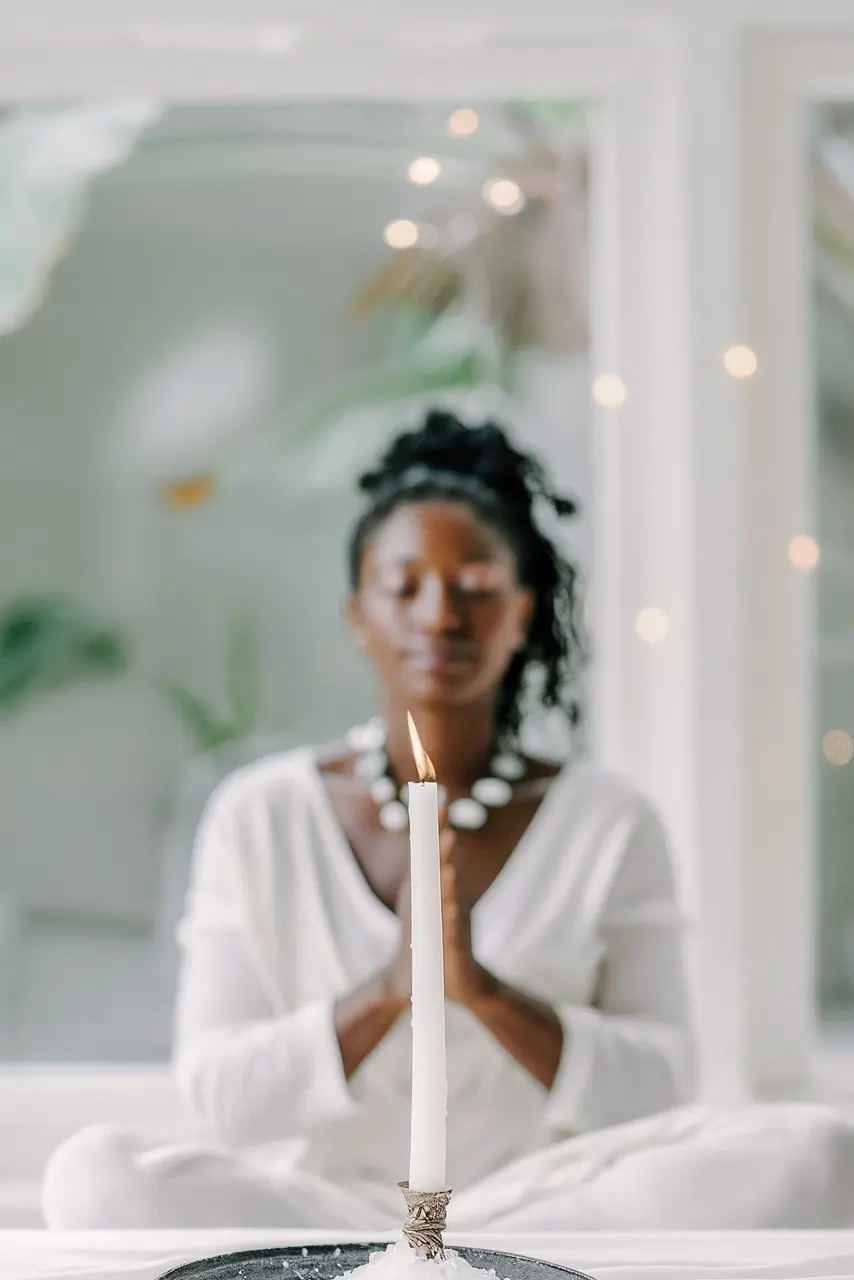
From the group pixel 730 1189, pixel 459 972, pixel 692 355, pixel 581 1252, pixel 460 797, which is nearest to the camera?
pixel 581 1252

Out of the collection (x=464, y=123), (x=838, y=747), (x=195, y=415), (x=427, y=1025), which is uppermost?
(x=464, y=123)

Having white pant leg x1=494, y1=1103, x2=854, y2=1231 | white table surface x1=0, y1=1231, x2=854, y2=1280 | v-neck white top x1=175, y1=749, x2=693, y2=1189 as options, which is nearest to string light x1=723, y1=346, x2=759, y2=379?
v-neck white top x1=175, y1=749, x2=693, y2=1189

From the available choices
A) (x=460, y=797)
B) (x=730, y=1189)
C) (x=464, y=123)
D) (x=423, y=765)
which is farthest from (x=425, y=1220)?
(x=464, y=123)

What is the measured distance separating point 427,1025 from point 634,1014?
100cm

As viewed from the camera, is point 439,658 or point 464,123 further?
point 464,123

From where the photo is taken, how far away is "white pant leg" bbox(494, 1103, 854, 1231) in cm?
114

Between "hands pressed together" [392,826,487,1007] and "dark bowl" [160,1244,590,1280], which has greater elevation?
"hands pressed together" [392,826,487,1007]

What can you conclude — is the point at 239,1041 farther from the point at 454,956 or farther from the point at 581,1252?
the point at 581,1252

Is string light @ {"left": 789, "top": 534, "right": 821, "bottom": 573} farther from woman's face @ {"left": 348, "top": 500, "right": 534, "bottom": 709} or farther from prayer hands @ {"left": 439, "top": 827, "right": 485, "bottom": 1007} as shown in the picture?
prayer hands @ {"left": 439, "top": 827, "right": 485, "bottom": 1007}

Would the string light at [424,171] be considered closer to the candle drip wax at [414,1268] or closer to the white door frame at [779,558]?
the white door frame at [779,558]

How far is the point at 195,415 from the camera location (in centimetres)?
192

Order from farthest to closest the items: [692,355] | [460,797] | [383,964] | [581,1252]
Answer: [692,355]
[460,797]
[383,964]
[581,1252]

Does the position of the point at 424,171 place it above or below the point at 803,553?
above

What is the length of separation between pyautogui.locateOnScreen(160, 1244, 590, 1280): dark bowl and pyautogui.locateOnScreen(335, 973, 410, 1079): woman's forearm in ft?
2.26
